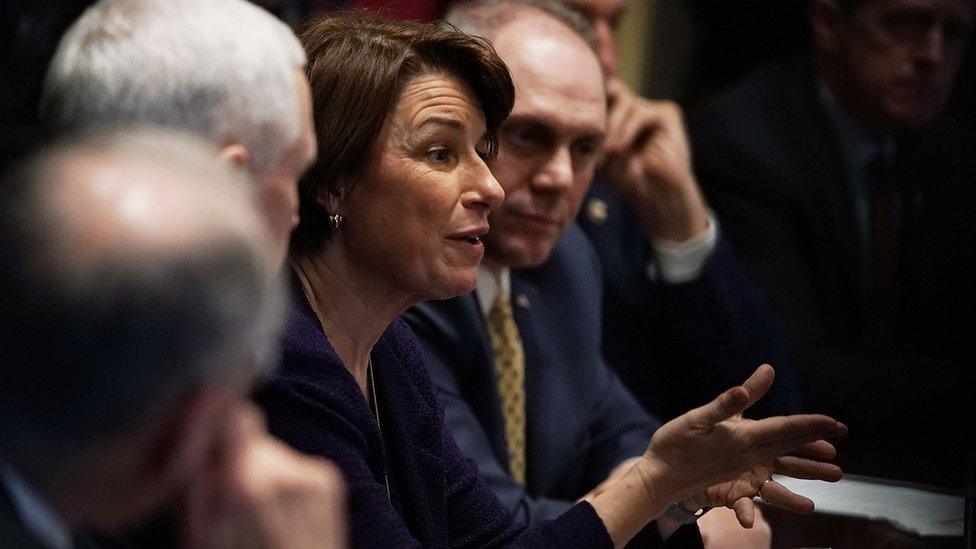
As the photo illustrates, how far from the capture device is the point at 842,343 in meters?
2.90

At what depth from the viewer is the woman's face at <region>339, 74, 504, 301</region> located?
65.1 inches

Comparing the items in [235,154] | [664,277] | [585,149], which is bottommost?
[664,277]

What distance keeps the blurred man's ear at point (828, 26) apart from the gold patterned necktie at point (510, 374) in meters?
1.32

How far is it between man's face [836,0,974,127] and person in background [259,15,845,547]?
1598mm

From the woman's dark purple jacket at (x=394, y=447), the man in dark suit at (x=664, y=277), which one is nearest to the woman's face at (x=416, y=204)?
the woman's dark purple jacket at (x=394, y=447)

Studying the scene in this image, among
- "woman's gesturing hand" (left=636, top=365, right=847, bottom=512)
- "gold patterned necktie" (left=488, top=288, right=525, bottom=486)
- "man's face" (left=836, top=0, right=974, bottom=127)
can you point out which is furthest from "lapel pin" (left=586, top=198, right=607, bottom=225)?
"woman's gesturing hand" (left=636, top=365, right=847, bottom=512)

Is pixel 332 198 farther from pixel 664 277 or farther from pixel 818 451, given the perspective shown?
pixel 664 277

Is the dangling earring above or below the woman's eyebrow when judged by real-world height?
below

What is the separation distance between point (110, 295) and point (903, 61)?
8.65ft

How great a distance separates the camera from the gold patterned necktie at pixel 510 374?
2.18 metres

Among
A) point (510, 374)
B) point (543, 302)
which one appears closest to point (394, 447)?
point (510, 374)

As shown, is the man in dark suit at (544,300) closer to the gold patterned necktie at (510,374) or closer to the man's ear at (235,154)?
the gold patterned necktie at (510,374)

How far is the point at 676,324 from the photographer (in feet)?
8.63

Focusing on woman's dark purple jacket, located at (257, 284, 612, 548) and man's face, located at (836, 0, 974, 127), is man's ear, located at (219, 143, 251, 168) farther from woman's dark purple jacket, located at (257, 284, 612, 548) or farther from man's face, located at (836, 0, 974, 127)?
man's face, located at (836, 0, 974, 127)
